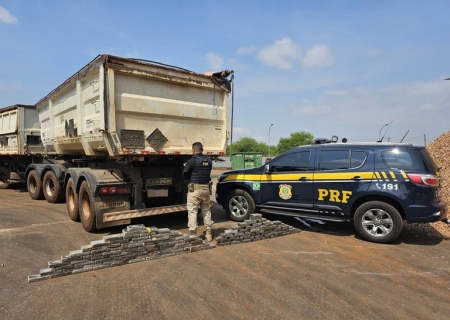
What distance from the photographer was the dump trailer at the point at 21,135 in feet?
34.4

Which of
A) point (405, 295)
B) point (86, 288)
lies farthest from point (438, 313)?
point (86, 288)

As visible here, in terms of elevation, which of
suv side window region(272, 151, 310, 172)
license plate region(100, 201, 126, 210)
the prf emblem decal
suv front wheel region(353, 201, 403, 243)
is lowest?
suv front wheel region(353, 201, 403, 243)

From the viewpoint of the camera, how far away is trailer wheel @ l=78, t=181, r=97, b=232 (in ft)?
18.2

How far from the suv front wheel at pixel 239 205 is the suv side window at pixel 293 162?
0.91 metres

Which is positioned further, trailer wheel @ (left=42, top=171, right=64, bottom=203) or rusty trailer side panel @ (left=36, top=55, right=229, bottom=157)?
trailer wheel @ (left=42, top=171, right=64, bottom=203)

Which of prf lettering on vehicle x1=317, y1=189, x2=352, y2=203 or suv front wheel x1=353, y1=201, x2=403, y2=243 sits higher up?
prf lettering on vehicle x1=317, y1=189, x2=352, y2=203

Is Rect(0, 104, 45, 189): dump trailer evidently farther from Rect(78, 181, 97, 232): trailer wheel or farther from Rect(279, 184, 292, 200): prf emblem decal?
Rect(279, 184, 292, 200): prf emblem decal

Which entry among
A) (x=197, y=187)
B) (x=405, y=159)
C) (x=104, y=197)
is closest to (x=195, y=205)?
(x=197, y=187)

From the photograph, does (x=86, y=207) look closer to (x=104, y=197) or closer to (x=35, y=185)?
(x=104, y=197)

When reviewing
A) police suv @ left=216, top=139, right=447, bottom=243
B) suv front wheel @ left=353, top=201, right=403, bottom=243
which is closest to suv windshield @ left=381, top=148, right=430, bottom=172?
police suv @ left=216, top=139, right=447, bottom=243

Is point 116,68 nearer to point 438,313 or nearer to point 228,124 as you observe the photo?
point 228,124

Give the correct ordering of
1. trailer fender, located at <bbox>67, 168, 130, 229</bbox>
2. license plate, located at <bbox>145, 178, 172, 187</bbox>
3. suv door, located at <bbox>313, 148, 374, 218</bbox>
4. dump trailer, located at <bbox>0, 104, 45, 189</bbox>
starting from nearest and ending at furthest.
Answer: trailer fender, located at <bbox>67, 168, 130, 229</bbox>, suv door, located at <bbox>313, 148, 374, 218</bbox>, license plate, located at <bbox>145, 178, 172, 187</bbox>, dump trailer, located at <bbox>0, 104, 45, 189</bbox>

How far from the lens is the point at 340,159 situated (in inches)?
234

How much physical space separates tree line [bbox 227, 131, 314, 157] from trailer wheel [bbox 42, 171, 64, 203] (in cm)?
5253
